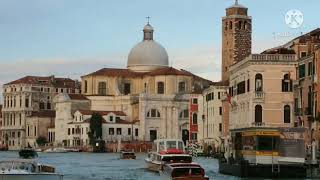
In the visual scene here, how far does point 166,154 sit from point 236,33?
36.0 m

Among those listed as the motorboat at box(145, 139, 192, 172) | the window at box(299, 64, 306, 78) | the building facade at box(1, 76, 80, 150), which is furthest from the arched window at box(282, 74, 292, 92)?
the building facade at box(1, 76, 80, 150)

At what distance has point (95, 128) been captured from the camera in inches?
3381

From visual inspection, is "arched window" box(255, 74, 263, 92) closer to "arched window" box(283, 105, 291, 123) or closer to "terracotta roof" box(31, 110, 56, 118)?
"arched window" box(283, 105, 291, 123)

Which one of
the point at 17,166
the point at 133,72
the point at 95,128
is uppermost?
the point at 133,72

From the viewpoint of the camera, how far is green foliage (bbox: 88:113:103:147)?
282 ft

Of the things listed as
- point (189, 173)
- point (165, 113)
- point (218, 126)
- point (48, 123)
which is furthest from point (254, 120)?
point (48, 123)

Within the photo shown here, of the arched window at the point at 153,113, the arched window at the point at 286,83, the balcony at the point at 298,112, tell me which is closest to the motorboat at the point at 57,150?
the arched window at the point at 153,113

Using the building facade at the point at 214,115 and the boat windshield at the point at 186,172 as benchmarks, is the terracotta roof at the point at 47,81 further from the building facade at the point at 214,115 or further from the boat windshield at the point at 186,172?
the boat windshield at the point at 186,172

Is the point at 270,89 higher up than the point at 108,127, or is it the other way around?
the point at 270,89

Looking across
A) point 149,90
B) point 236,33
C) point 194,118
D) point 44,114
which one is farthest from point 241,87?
point 44,114

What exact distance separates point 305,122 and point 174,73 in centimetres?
5359

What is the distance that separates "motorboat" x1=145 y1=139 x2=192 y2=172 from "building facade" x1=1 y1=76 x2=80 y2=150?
6665 centimetres

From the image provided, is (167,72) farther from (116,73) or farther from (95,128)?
(95,128)

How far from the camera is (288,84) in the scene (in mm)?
41562
